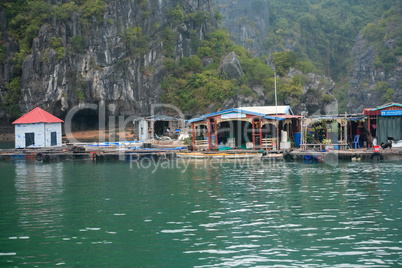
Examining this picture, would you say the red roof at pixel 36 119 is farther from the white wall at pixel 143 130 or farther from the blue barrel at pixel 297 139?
the blue barrel at pixel 297 139

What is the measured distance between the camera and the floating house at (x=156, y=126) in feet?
159

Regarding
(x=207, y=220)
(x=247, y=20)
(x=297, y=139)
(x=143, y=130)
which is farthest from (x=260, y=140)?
(x=247, y=20)

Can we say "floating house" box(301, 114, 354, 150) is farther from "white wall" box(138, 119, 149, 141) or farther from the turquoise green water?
"white wall" box(138, 119, 149, 141)

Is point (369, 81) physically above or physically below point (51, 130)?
above

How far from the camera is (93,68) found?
60.3 metres

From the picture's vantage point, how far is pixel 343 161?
106 ft

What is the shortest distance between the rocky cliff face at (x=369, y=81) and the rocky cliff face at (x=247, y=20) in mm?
23487

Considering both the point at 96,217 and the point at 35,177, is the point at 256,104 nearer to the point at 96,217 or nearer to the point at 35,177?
the point at 35,177

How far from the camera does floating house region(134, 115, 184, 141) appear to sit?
48406 millimetres

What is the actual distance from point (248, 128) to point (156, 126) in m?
18.7

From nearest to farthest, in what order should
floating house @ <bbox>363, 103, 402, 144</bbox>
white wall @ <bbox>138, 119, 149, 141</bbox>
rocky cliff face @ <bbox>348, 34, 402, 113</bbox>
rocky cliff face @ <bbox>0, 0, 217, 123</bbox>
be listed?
floating house @ <bbox>363, 103, 402, 144</bbox> → white wall @ <bbox>138, 119, 149, 141</bbox> → rocky cliff face @ <bbox>0, 0, 217, 123</bbox> → rocky cliff face @ <bbox>348, 34, 402, 113</bbox>

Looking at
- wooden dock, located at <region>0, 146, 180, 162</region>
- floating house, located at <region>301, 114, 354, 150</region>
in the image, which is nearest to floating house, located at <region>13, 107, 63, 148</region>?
wooden dock, located at <region>0, 146, 180, 162</region>

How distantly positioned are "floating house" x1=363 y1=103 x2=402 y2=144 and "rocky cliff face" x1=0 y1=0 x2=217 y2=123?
117 ft

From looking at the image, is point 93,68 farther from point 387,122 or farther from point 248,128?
point 387,122
